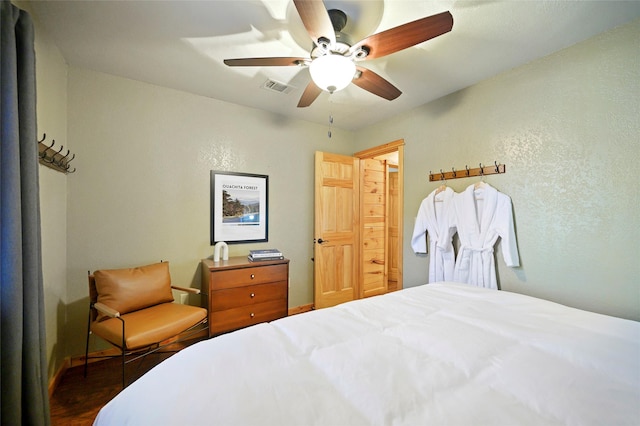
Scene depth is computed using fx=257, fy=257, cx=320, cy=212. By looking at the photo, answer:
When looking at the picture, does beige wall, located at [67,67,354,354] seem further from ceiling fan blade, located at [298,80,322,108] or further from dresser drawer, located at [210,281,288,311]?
ceiling fan blade, located at [298,80,322,108]

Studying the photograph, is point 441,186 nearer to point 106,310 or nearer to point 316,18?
point 316,18

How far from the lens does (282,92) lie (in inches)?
107

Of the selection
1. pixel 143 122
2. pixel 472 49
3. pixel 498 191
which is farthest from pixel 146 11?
pixel 498 191

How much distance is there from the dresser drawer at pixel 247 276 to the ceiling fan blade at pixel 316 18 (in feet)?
6.89

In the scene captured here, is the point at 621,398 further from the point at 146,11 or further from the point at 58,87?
the point at 58,87

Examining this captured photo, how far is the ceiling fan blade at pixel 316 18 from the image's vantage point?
1191 mm

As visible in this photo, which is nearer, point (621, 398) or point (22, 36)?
point (621, 398)

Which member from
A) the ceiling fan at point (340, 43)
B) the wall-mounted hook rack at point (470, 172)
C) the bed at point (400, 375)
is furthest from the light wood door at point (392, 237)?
the bed at point (400, 375)

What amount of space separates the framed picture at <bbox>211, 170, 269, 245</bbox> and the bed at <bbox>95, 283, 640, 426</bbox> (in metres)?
1.93

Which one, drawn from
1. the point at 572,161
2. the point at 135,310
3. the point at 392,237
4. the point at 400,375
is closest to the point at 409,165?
the point at 572,161

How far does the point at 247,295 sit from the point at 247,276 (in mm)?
196

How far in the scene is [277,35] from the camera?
1.83 metres

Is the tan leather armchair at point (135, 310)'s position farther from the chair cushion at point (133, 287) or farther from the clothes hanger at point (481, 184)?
the clothes hanger at point (481, 184)

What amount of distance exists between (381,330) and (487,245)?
169 centimetres
